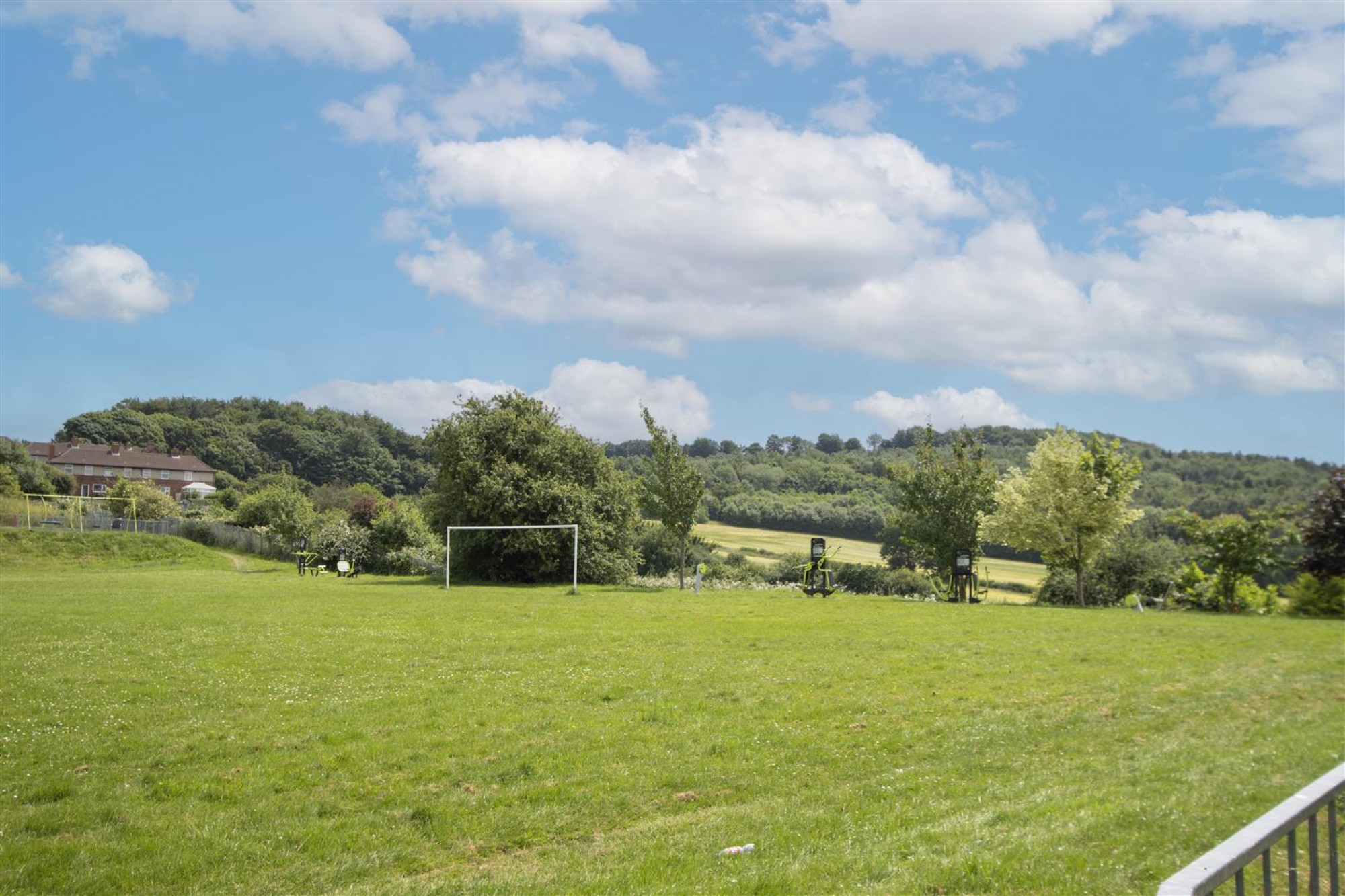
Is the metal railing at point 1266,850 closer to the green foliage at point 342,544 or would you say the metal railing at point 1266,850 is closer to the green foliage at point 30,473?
the green foliage at point 342,544

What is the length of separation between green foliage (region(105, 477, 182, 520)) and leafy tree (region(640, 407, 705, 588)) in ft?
164

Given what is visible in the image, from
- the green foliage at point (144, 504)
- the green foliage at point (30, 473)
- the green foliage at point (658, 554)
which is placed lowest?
the green foliage at point (658, 554)

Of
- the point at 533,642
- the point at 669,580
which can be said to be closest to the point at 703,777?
the point at 533,642

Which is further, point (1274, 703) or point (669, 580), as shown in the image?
point (669, 580)

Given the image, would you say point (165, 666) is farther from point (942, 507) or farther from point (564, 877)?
point (942, 507)

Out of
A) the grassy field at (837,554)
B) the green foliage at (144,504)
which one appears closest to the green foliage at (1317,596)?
the grassy field at (837,554)

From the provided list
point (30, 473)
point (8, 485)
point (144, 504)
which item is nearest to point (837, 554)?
point (144, 504)

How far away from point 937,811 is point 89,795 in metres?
7.79

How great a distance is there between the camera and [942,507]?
3897cm

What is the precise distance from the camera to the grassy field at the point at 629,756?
267 inches

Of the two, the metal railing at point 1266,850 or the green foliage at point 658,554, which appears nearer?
the metal railing at point 1266,850

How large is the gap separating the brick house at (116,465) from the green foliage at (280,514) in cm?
3493

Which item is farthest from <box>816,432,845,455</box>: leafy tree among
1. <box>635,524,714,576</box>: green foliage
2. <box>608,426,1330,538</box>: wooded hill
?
<box>635,524,714,576</box>: green foliage

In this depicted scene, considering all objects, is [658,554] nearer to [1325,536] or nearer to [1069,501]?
[1069,501]
